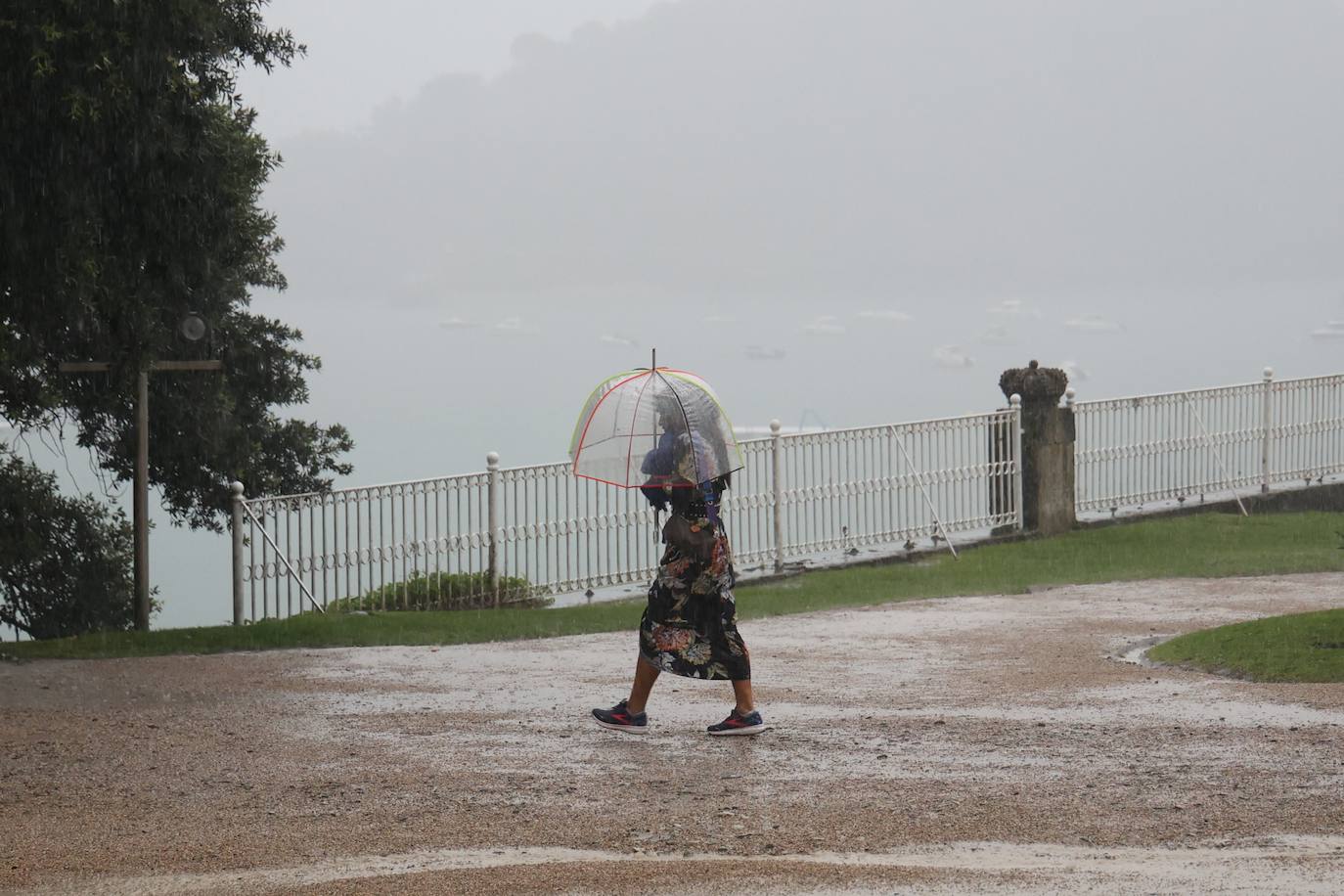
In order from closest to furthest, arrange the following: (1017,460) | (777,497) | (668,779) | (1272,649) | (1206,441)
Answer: (668,779)
(1272,649)
(777,497)
(1017,460)
(1206,441)

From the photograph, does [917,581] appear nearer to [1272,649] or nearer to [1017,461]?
[1017,461]

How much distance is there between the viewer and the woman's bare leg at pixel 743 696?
→ 319 inches

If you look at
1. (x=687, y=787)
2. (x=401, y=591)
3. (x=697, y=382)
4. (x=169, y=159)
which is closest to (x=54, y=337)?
(x=169, y=159)

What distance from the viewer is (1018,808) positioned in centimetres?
655

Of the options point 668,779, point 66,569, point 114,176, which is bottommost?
point 668,779

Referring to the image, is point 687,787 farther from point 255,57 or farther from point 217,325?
point 217,325

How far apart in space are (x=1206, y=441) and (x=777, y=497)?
6631mm

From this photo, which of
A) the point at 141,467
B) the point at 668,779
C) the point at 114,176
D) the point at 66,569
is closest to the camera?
Result: the point at 668,779

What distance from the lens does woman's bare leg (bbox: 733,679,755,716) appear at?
26.6 ft

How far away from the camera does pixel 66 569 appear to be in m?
18.2

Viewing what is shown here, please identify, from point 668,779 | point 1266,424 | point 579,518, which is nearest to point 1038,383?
point 1266,424

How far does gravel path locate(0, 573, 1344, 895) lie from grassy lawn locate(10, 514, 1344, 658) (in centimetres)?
101

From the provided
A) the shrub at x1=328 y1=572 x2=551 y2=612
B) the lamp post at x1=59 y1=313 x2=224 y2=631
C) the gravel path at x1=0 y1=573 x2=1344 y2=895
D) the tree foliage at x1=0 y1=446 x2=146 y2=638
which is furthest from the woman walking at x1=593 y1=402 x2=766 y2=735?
the tree foliage at x1=0 y1=446 x2=146 y2=638

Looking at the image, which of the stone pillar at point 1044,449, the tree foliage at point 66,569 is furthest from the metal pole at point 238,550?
the stone pillar at point 1044,449
